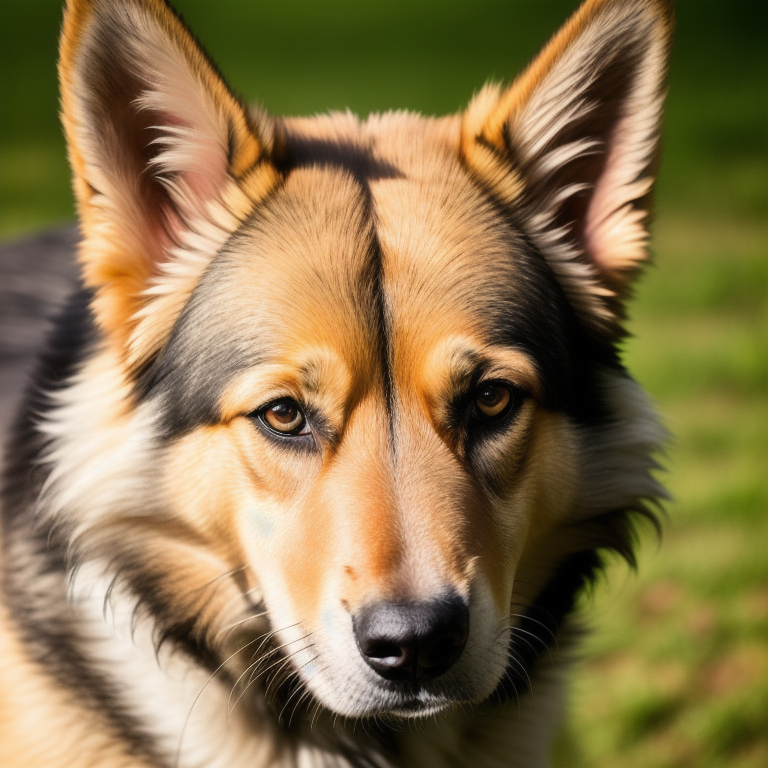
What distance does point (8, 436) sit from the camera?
11.0ft

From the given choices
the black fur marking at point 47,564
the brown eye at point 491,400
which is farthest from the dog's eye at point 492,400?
the black fur marking at point 47,564

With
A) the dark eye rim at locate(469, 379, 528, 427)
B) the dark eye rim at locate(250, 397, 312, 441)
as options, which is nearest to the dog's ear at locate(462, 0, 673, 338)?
the dark eye rim at locate(469, 379, 528, 427)

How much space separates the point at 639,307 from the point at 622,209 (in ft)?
15.4

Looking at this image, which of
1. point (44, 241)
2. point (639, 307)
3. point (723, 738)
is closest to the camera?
point (723, 738)

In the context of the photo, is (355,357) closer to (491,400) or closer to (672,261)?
(491,400)

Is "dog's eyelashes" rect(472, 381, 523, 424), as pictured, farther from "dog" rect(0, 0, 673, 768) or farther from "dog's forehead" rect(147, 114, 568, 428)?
"dog's forehead" rect(147, 114, 568, 428)

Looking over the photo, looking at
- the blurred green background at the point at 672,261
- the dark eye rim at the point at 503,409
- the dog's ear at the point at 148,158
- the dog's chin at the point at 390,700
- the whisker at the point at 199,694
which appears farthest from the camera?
the blurred green background at the point at 672,261

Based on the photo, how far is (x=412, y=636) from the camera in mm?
2332

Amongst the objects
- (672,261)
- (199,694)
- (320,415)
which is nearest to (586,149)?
(320,415)

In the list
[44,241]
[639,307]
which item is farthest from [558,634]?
[639,307]

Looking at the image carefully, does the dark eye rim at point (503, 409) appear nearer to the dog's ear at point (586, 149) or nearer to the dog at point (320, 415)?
the dog at point (320, 415)

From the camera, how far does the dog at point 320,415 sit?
2.59 m

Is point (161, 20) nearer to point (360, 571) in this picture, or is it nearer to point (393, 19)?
point (360, 571)

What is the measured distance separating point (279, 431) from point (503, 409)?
0.62 meters
